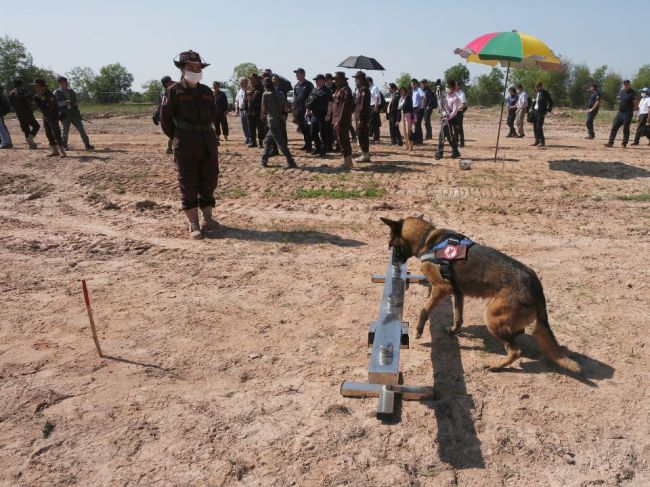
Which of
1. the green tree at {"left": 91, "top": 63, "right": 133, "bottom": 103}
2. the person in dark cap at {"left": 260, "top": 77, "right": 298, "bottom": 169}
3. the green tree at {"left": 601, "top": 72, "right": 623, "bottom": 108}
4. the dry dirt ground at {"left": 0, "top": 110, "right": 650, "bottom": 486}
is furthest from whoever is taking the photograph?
the green tree at {"left": 91, "top": 63, "right": 133, "bottom": 103}

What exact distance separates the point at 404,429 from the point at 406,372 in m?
0.69

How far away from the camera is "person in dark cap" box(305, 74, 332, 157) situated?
12.4 metres

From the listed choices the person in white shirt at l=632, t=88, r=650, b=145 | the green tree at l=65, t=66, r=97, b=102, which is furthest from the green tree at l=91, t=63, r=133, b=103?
the person in white shirt at l=632, t=88, r=650, b=145

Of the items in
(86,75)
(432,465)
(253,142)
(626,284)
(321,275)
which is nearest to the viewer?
(432,465)

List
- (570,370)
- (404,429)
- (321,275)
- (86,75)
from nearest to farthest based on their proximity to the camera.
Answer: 1. (404,429)
2. (570,370)
3. (321,275)
4. (86,75)

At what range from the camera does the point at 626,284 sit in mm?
5305

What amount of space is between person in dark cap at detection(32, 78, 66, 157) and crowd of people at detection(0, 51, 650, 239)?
0.02 metres

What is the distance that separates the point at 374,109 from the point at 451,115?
3.65 meters

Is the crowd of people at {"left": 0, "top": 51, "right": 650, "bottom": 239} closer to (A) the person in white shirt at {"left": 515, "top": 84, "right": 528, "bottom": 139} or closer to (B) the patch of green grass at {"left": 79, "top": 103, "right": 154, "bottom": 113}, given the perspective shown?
(A) the person in white shirt at {"left": 515, "top": 84, "right": 528, "bottom": 139}

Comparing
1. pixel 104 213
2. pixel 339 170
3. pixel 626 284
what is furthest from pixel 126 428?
pixel 339 170

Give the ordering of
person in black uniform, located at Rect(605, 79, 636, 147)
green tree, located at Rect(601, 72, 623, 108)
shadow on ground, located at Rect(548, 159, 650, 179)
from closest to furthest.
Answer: shadow on ground, located at Rect(548, 159, 650, 179), person in black uniform, located at Rect(605, 79, 636, 147), green tree, located at Rect(601, 72, 623, 108)

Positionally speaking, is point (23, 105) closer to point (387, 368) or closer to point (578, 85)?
point (387, 368)

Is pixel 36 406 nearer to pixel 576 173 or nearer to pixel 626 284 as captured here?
pixel 626 284

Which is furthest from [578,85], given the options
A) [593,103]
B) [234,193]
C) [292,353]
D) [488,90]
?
[292,353]
